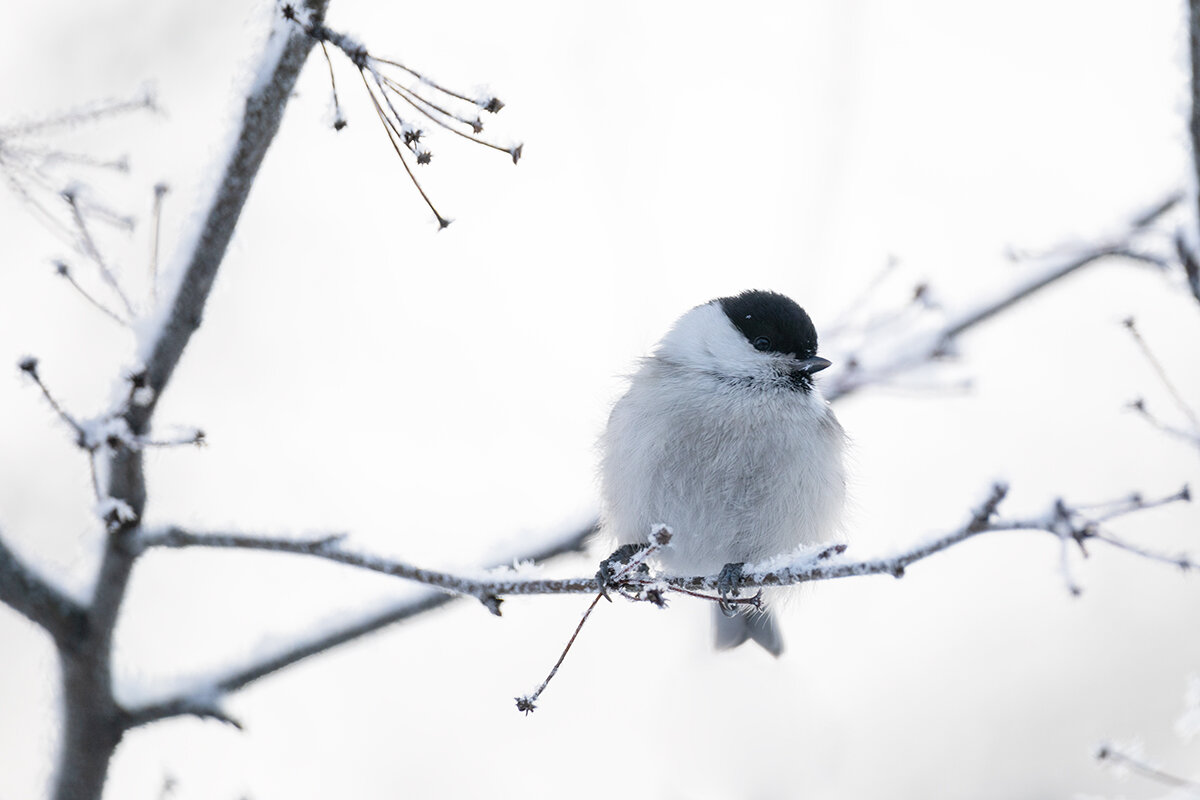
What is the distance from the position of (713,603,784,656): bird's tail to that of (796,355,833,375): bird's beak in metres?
0.96

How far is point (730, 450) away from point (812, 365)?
1.23 feet

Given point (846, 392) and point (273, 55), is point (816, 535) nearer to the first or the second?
point (846, 392)

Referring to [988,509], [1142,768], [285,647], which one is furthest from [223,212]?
[1142,768]

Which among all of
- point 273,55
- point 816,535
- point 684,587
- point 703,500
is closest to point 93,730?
point 684,587

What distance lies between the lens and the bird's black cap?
3127 mm

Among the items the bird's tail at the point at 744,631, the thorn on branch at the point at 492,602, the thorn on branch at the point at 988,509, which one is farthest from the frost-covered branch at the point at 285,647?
the bird's tail at the point at 744,631

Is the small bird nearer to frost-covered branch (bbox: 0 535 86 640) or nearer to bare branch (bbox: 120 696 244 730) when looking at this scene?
bare branch (bbox: 120 696 244 730)

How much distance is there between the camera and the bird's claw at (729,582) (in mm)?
2103

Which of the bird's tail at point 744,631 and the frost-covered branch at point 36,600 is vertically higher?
the bird's tail at point 744,631

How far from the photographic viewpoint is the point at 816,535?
3.08 metres

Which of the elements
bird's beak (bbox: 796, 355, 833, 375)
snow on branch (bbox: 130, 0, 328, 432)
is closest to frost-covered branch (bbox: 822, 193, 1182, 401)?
bird's beak (bbox: 796, 355, 833, 375)

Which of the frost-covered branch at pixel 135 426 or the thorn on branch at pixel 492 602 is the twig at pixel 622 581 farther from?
the frost-covered branch at pixel 135 426

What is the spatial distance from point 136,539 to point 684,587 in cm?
111

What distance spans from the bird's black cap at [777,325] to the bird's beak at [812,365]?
0.10 ft
